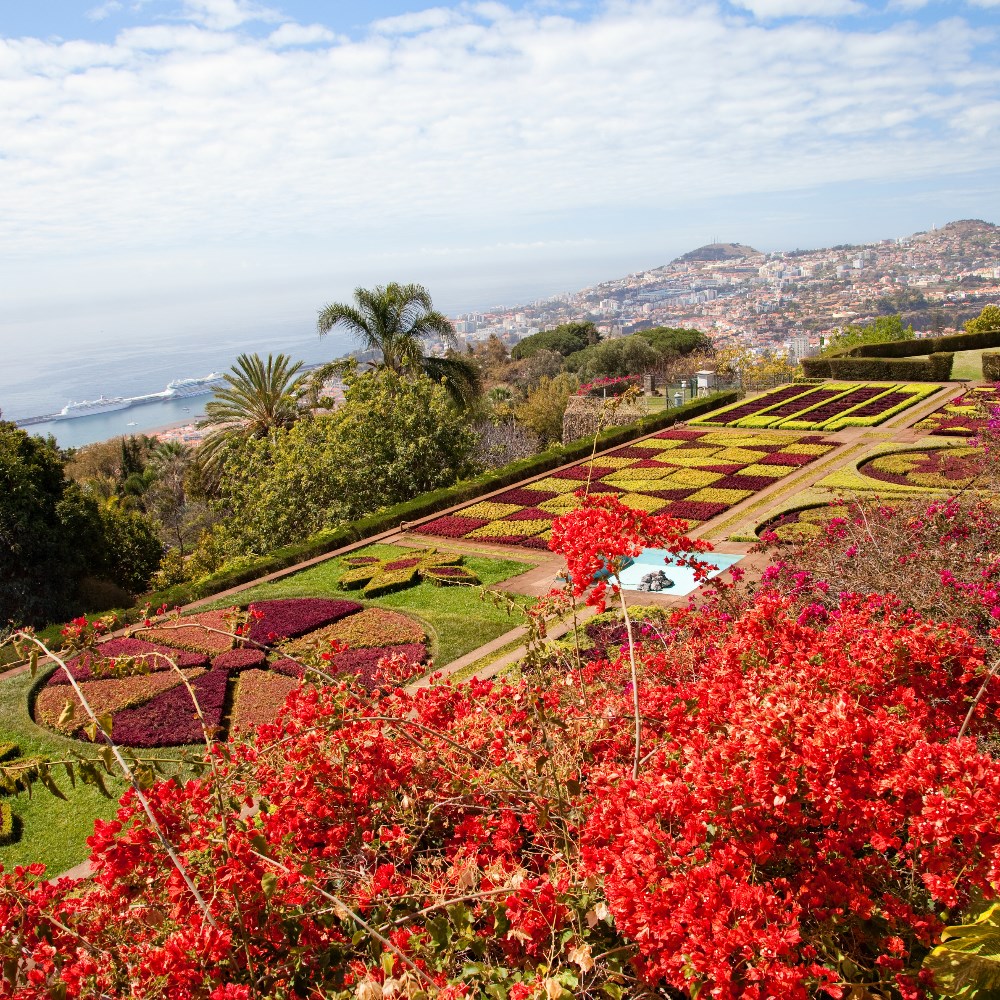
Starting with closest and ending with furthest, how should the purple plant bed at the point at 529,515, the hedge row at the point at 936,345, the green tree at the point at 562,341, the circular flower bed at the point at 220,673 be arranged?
1. the circular flower bed at the point at 220,673
2. the purple plant bed at the point at 529,515
3. the hedge row at the point at 936,345
4. the green tree at the point at 562,341

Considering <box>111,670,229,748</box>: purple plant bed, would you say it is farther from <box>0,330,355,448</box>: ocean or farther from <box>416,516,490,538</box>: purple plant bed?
<box>0,330,355,448</box>: ocean

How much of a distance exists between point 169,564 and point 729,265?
19237cm

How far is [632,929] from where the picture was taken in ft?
7.78

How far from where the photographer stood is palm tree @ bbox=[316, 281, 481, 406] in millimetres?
22469

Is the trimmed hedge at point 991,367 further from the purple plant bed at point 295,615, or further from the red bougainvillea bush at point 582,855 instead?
the red bougainvillea bush at point 582,855

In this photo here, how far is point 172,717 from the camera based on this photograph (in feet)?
29.3

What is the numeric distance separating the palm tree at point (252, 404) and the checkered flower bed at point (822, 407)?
40.0 ft

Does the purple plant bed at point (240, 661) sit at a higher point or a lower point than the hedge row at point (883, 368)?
lower

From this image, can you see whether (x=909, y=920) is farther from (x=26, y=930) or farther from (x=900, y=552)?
(x=900, y=552)

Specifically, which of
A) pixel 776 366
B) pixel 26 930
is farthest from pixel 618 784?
pixel 776 366

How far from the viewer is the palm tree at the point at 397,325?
2247cm

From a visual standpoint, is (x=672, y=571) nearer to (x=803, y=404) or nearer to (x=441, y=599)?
(x=441, y=599)

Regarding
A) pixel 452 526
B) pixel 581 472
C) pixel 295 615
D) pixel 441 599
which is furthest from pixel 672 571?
pixel 581 472

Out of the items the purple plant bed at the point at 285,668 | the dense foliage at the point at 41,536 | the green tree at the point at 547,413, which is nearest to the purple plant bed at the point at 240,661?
the purple plant bed at the point at 285,668
